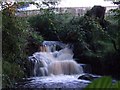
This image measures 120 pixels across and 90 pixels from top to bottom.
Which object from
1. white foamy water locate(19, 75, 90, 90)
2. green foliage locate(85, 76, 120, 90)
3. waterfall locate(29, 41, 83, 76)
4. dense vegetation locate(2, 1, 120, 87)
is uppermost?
green foliage locate(85, 76, 120, 90)

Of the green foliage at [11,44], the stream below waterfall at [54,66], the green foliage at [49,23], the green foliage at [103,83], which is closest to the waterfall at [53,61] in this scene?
the stream below waterfall at [54,66]

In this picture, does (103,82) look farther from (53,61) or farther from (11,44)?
(53,61)

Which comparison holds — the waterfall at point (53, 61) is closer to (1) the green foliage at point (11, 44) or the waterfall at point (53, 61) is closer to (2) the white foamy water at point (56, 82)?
(2) the white foamy water at point (56, 82)

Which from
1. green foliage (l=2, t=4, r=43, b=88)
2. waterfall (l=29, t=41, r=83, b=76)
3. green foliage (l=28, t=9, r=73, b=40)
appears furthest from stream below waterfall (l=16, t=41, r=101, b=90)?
green foliage (l=2, t=4, r=43, b=88)

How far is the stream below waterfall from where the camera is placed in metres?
3.38

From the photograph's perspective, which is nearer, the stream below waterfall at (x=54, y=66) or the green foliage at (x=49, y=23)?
the stream below waterfall at (x=54, y=66)

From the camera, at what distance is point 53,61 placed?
12.4ft

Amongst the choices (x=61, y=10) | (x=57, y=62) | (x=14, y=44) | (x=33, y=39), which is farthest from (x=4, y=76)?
(x=61, y=10)

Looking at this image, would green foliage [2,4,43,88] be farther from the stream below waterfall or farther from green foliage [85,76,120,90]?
green foliage [85,76,120,90]

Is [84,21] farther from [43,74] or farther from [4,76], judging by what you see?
[4,76]

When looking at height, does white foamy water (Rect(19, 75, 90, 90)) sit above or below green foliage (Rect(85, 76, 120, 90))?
below

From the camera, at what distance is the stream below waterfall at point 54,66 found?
3.38 meters

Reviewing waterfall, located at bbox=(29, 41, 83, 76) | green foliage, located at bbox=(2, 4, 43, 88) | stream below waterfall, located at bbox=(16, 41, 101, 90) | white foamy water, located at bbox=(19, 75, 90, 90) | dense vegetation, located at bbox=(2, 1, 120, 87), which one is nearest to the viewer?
green foliage, located at bbox=(2, 4, 43, 88)

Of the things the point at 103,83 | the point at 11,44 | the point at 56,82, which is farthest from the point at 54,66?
the point at 103,83
